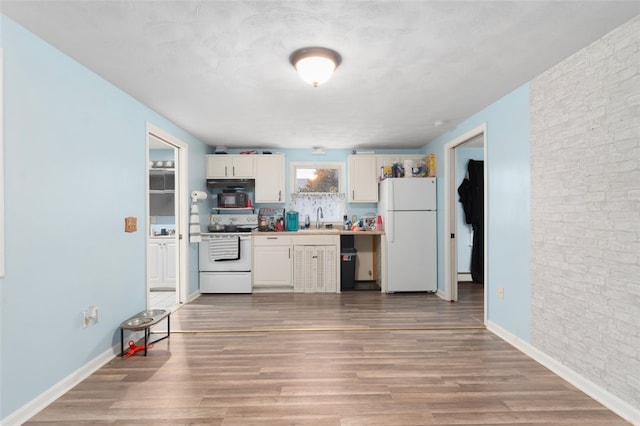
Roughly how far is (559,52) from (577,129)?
0.55 m

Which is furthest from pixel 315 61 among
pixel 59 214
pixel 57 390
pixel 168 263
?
pixel 168 263

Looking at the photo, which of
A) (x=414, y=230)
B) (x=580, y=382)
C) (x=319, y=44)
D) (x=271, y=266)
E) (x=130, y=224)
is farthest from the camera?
(x=271, y=266)

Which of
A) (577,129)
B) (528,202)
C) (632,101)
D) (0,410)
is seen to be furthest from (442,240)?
(0,410)

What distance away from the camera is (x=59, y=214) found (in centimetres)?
211

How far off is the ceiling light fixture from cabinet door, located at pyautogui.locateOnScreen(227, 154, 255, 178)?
9.76ft

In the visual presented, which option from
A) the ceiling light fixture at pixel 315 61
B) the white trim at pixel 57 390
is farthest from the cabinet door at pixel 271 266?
the ceiling light fixture at pixel 315 61

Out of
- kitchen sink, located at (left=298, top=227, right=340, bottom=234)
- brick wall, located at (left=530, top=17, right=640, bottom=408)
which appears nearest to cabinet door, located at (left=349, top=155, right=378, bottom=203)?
kitchen sink, located at (left=298, top=227, right=340, bottom=234)

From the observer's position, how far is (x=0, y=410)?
169 cm

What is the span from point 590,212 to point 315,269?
3.39 meters

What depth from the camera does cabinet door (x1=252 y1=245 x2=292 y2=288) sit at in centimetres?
477

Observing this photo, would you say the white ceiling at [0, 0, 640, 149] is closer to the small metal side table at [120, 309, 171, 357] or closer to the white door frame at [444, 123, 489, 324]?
the white door frame at [444, 123, 489, 324]

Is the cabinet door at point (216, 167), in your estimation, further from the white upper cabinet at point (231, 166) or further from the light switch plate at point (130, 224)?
the light switch plate at point (130, 224)

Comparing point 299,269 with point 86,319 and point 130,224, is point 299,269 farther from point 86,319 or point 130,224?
point 86,319

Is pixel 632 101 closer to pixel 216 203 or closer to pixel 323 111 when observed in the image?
pixel 323 111
